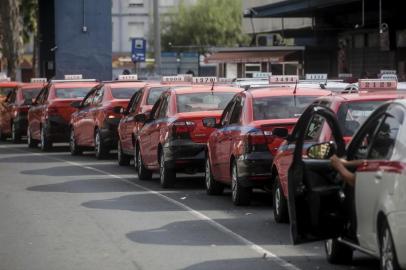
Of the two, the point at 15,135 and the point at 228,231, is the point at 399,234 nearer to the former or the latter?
the point at 228,231

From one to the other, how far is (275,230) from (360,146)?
366cm

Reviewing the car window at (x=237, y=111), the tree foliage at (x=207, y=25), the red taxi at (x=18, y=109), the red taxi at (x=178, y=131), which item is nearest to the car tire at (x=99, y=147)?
the red taxi at (x=178, y=131)

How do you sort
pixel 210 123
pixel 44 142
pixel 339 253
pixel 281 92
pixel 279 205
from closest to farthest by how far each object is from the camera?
pixel 339 253, pixel 279 205, pixel 281 92, pixel 210 123, pixel 44 142

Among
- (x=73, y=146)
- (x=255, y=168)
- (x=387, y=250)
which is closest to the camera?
(x=387, y=250)

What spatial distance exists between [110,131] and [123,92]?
965mm

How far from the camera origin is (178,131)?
727 inches

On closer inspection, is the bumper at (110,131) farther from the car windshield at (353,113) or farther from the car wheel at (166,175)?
the car windshield at (353,113)

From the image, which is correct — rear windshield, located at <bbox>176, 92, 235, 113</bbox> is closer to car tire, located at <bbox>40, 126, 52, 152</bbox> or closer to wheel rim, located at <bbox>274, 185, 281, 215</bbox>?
wheel rim, located at <bbox>274, 185, 281, 215</bbox>

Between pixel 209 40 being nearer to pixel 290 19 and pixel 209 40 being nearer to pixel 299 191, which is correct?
pixel 290 19

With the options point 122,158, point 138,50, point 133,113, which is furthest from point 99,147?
point 138,50

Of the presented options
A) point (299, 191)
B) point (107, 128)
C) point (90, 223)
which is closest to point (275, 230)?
point (90, 223)

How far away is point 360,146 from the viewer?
395 inches

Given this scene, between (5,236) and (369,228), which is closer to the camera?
(369,228)

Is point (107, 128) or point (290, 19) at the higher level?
point (290, 19)
